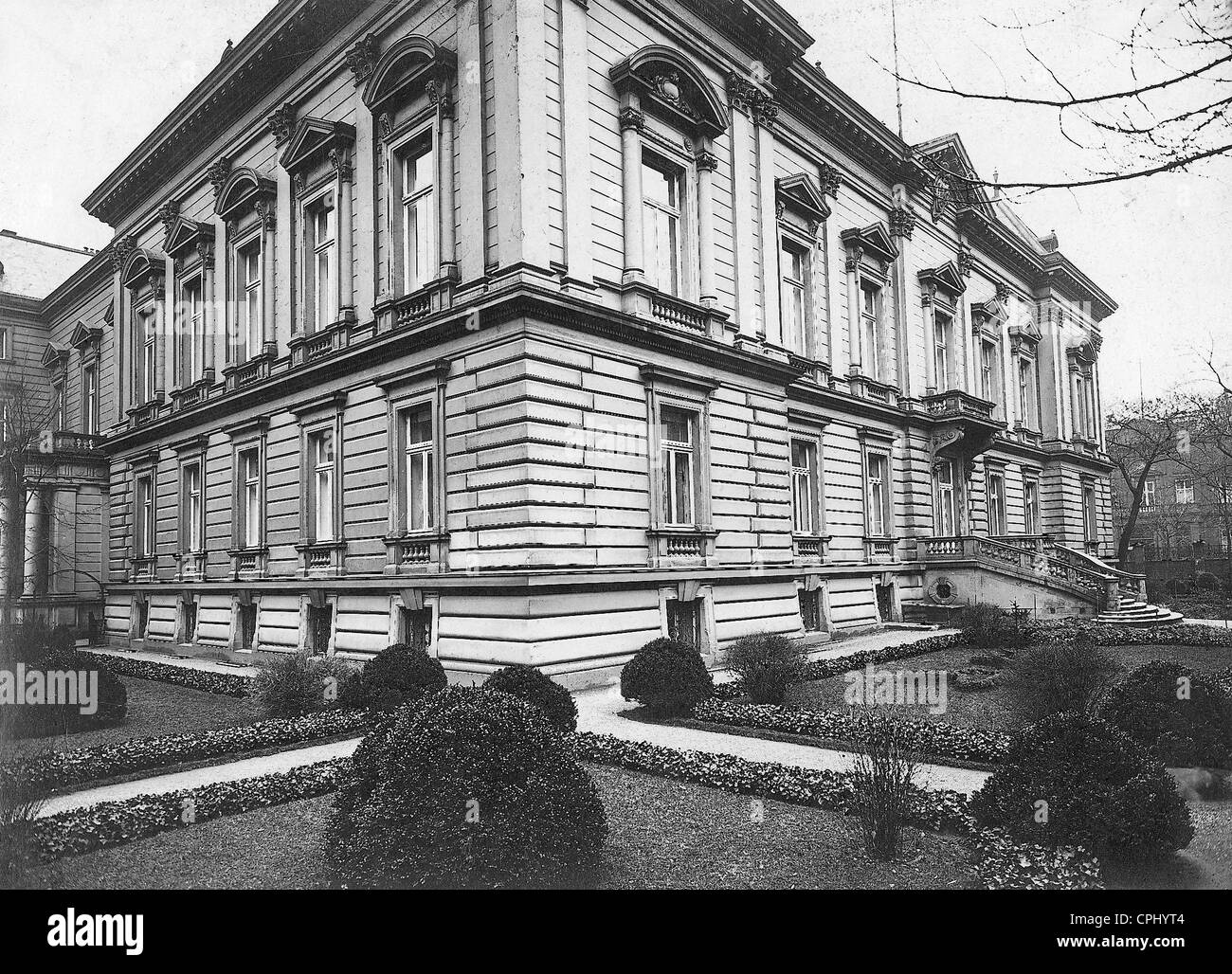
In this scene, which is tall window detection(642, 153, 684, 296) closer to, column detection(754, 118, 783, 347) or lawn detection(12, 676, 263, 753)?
column detection(754, 118, 783, 347)

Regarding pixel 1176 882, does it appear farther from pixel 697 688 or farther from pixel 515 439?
pixel 515 439

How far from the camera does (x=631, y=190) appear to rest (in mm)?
16656

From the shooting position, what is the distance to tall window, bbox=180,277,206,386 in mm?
25656

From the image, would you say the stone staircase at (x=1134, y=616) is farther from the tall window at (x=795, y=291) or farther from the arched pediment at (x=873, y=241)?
the arched pediment at (x=873, y=241)

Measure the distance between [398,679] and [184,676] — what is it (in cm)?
762

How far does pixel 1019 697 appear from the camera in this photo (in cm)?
1221

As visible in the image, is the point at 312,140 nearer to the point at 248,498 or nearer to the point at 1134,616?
the point at 248,498

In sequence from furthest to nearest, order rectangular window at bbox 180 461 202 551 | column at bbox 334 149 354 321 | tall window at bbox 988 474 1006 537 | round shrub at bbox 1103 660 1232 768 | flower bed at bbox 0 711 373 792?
tall window at bbox 988 474 1006 537
rectangular window at bbox 180 461 202 551
column at bbox 334 149 354 321
flower bed at bbox 0 711 373 792
round shrub at bbox 1103 660 1232 768

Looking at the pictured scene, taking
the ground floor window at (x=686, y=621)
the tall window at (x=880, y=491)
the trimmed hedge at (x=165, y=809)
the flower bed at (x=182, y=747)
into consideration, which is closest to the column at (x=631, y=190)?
the ground floor window at (x=686, y=621)

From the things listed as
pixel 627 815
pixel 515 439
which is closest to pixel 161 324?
pixel 515 439

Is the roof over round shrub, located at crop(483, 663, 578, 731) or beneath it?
over

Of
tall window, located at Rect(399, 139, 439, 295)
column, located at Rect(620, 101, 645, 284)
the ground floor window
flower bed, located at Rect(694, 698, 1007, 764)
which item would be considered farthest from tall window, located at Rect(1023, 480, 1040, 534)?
tall window, located at Rect(399, 139, 439, 295)

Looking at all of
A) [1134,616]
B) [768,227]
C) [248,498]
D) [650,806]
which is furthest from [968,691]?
[248,498]

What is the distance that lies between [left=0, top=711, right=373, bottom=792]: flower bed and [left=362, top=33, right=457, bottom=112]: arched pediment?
12.2 m
